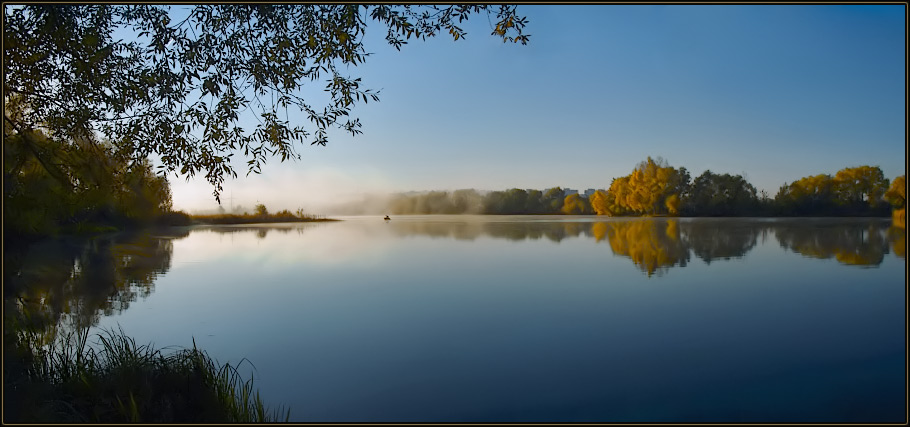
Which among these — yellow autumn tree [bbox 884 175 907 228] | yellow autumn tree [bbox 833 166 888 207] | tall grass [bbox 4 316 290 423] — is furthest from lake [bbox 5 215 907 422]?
yellow autumn tree [bbox 833 166 888 207]

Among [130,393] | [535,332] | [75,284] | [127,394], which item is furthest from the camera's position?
[75,284]

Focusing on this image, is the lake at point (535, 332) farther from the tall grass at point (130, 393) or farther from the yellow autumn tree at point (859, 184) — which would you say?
the yellow autumn tree at point (859, 184)

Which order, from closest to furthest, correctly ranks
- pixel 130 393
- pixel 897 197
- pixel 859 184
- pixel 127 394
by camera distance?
pixel 130 393 → pixel 127 394 → pixel 897 197 → pixel 859 184

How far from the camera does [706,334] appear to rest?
714cm

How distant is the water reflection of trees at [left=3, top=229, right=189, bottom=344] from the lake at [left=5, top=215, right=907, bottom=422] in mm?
94

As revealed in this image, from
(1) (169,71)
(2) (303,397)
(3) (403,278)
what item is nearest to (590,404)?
(2) (303,397)

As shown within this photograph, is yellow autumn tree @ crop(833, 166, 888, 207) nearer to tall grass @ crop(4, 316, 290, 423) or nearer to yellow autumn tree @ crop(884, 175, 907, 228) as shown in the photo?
yellow autumn tree @ crop(884, 175, 907, 228)

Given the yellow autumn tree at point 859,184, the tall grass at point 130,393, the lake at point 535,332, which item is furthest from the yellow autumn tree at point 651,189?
the tall grass at point 130,393

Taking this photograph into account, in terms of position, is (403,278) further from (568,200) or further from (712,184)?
(568,200)

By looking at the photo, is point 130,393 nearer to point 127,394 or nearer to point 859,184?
point 127,394

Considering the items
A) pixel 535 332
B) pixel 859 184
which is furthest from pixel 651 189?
pixel 535 332

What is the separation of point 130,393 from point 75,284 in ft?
35.2

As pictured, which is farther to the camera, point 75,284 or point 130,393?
point 75,284

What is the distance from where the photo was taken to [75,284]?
12359mm
